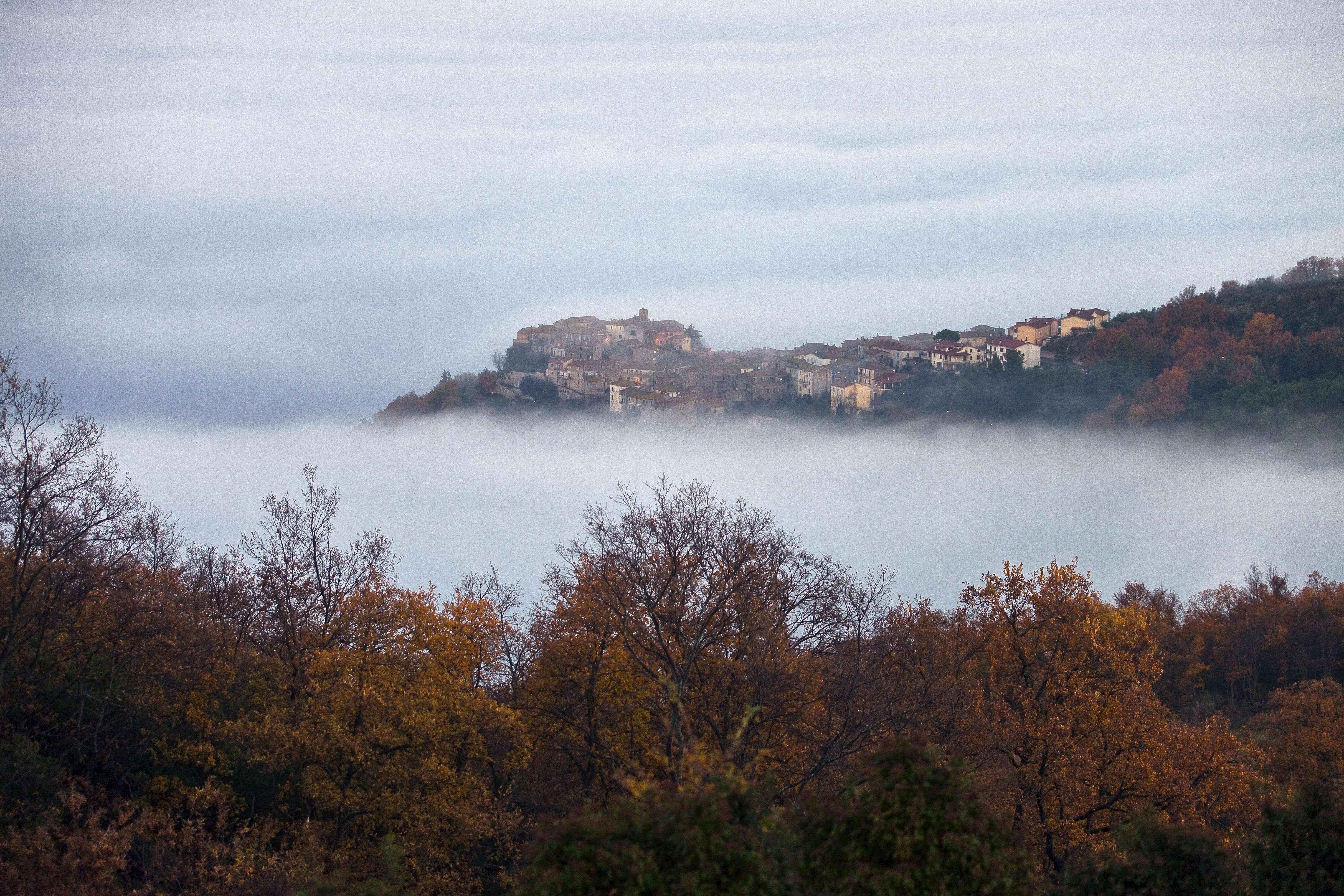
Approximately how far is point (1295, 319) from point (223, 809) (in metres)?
124

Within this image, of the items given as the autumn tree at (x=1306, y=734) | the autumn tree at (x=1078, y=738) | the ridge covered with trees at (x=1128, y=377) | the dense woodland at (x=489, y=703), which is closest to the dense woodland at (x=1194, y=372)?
the ridge covered with trees at (x=1128, y=377)

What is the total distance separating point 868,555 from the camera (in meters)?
119

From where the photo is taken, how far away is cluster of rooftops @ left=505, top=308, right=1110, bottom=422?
135 meters

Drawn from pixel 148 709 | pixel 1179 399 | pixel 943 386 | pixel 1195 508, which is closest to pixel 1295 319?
pixel 1179 399

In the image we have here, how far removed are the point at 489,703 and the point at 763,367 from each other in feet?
437

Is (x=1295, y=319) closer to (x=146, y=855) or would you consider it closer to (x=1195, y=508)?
(x=1195, y=508)

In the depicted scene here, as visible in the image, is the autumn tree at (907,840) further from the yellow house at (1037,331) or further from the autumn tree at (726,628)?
the yellow house at (1037,331)

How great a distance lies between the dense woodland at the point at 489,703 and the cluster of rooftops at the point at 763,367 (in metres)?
112

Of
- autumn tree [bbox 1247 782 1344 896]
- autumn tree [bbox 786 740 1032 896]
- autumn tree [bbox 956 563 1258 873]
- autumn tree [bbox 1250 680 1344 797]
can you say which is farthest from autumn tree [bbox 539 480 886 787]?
autumn tree [bbox 1250 680 1344 797]

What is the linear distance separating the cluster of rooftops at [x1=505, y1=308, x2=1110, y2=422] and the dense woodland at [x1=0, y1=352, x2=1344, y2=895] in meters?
112

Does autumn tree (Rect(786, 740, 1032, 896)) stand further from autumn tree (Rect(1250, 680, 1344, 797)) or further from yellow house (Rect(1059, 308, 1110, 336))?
yellow house (Rect(1059, 308, 1110, 336))

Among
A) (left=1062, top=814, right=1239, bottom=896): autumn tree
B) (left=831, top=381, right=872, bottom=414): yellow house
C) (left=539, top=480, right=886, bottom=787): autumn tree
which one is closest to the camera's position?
(left=1062, top=814, right=1239, bottom=896): autumn tree

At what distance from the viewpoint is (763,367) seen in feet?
492

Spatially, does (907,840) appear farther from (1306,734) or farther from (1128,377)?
(1128,377)
